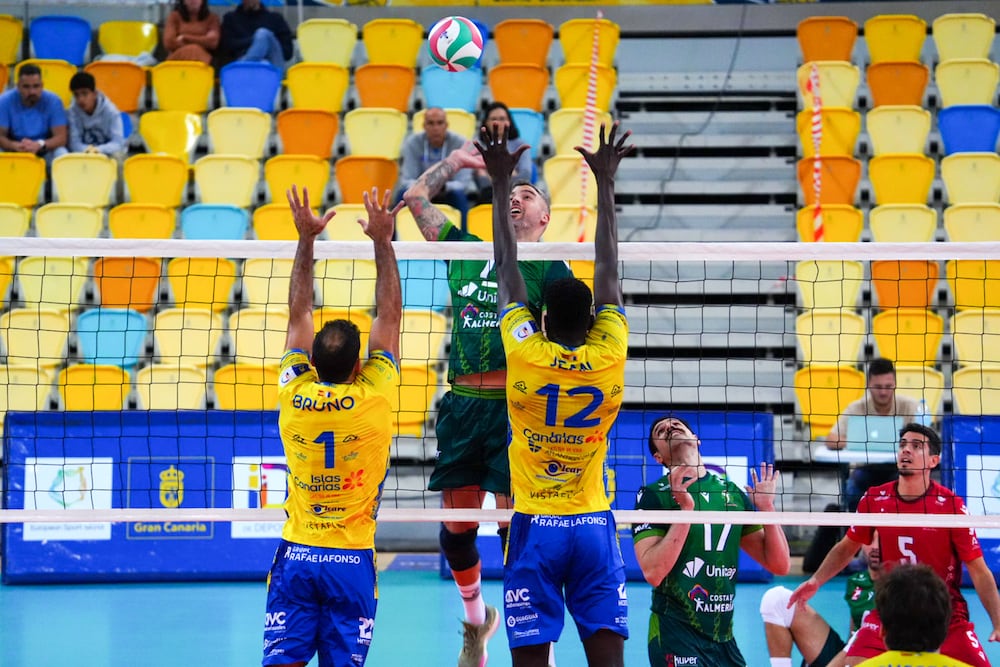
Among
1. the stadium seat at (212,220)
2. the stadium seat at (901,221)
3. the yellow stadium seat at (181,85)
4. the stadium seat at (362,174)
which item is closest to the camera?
the stadium seat at (901,221)

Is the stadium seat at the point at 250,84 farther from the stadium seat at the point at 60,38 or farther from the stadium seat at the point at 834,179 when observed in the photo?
the stadium seat at the point at 834,179

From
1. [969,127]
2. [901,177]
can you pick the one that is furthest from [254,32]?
[969,127]

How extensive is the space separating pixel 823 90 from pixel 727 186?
1524 millimetres

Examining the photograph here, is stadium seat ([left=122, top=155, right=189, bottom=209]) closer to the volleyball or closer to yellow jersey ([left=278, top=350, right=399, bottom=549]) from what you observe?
the volleyball

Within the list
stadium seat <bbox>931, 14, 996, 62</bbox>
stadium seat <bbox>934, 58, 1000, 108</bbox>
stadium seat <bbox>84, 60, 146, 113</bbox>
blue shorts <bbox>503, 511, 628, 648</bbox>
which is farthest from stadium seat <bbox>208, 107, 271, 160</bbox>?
blue shorts <bbox>503, 511, 628, 648</bbox>

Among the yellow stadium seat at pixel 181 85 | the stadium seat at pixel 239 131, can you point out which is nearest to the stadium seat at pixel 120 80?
the yellow stadium seat at pixel 181 85

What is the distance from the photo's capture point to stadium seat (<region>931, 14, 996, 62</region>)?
48.5 ft

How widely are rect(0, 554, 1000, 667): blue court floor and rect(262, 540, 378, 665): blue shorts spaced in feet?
9.01

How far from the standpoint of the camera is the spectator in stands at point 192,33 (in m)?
15.3

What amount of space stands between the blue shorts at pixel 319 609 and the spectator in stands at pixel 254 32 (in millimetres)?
10433

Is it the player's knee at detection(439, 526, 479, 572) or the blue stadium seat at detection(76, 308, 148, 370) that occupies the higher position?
the blue stadium seat at detection(76, 308, 148, 370)

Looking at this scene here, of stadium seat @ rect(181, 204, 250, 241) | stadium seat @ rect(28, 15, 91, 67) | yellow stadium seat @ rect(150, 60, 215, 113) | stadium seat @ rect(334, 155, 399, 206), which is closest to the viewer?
stadium seat @ rect(181, 204, 250, 241)

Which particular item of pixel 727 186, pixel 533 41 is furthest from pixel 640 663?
pixel 533 41

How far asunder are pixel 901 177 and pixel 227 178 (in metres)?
7.36
